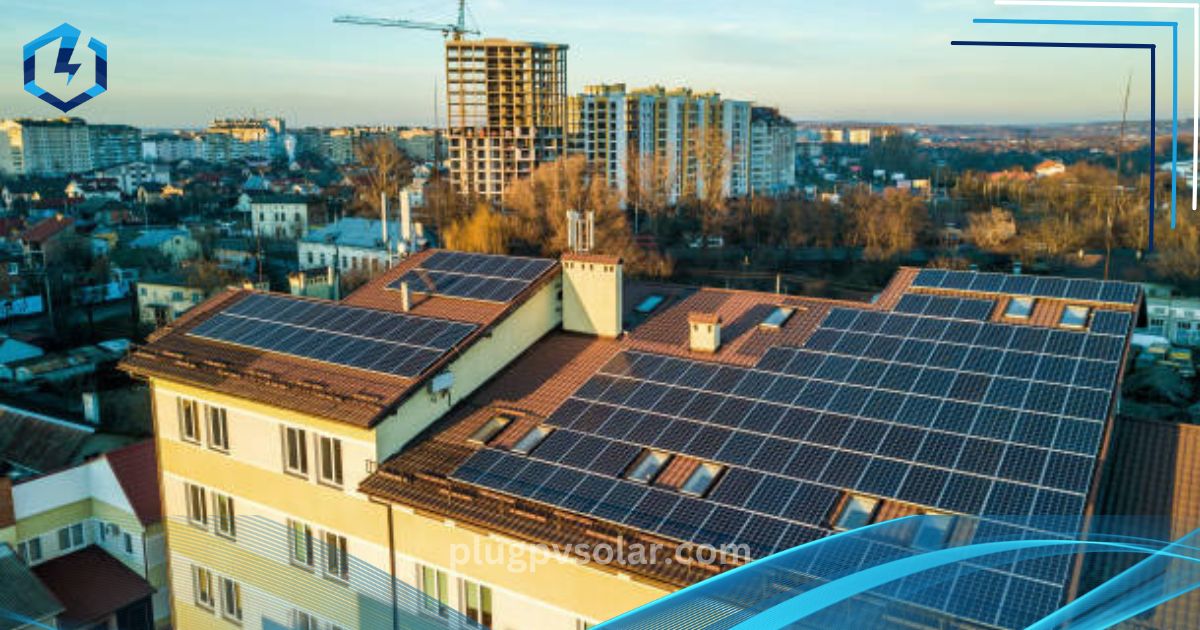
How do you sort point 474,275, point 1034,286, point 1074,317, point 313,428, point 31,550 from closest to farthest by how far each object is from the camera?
point 1074,317, point 313,428, point 1034,286, point 474,275, point 31,550

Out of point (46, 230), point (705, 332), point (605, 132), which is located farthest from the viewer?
point (605, 132)

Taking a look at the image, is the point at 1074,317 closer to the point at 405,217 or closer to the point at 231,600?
the point at 405,217

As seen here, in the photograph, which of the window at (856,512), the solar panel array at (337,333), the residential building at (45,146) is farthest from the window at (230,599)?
the residential building at (45,146)

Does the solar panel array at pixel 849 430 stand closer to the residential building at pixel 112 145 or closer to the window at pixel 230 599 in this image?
the window at pixel 230 599

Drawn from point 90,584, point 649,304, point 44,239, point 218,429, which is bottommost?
point 90,584

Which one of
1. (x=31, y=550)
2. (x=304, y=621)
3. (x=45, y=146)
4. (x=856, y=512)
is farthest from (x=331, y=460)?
(x=45, y=146)

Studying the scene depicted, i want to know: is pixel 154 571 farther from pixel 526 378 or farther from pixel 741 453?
pixel 741 453
